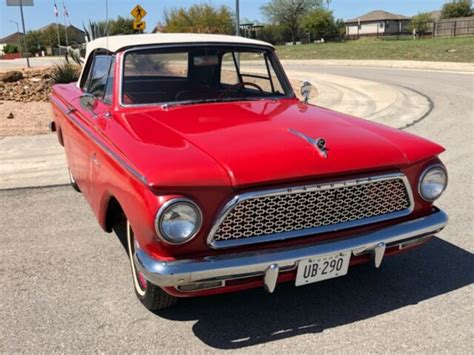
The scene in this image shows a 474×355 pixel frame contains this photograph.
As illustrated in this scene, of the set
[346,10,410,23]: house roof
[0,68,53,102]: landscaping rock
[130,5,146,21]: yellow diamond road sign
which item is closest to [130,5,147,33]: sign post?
[130,5,146,21]: yellow diamond road sign

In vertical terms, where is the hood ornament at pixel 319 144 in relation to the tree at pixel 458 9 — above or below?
below

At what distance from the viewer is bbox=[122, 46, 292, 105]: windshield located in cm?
378

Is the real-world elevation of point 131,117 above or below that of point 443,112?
above

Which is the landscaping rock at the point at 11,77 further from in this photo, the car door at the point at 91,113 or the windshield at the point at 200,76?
the windshield at the point at 200,76

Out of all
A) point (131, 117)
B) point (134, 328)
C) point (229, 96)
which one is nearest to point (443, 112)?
point (229, 96)

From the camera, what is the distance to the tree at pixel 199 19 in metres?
43.3

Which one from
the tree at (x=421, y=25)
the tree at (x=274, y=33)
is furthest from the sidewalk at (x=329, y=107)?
the tree at (x=421, y=25)

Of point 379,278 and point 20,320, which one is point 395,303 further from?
point 20,320

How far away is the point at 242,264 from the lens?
8.18ft

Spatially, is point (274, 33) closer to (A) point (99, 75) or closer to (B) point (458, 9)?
(B) point (458, 9)

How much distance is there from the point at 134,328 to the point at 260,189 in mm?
1107

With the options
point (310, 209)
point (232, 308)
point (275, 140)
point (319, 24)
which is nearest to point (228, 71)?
point (275, 140)

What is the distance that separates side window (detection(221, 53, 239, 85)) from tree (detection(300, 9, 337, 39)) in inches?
2734

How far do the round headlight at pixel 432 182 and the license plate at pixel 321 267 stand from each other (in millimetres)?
682
